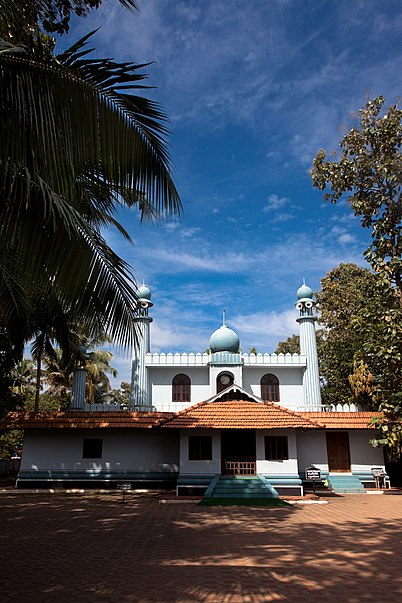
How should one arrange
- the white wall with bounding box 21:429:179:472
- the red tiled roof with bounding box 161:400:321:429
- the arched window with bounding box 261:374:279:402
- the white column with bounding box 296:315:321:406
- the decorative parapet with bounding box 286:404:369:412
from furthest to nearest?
the arched window with bounding box 261:374:279:402 < the white column with bounding box 296:315:321:406 < the decorative parapet with bounding box 286:404:369:412 < the white wall with bounding box 21:429:179:472 < the red tiled roof with bounding box 161:400:321:429

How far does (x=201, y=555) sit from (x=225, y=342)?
A: 1711 cm

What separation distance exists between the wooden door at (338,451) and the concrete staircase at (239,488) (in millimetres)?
4069

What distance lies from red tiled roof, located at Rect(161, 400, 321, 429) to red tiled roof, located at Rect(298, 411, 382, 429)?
1.30 meters

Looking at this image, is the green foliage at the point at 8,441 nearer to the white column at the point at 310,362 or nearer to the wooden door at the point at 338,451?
the white column at the point at 310,362

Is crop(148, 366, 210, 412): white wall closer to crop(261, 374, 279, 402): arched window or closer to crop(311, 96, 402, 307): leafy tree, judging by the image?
crop(261, 374, 279, 402): arched window

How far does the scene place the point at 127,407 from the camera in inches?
842

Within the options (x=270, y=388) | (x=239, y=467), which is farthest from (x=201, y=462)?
(x=270, y=388)

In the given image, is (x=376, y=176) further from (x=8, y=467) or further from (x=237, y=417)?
(x=8, y=467)

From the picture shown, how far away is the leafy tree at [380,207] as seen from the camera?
51.7 ft

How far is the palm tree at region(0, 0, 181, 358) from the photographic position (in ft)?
15.1

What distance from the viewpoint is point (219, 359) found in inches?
956

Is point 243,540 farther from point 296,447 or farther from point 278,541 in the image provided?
point 296,447

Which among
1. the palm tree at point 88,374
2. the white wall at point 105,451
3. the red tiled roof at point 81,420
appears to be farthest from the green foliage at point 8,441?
the red tiled roof at point 81,420

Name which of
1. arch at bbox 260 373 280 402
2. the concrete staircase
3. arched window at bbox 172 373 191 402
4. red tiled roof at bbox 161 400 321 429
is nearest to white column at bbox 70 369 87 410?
arched window at bbox 172 373 191 402
